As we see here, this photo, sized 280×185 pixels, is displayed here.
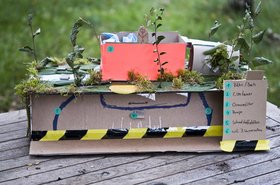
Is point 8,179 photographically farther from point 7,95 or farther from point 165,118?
point 7,95

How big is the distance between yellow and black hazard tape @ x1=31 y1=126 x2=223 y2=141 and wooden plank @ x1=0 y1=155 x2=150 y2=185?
13 centimetres

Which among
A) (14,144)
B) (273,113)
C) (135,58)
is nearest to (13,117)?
(14,144)

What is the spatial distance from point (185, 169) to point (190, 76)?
458mm

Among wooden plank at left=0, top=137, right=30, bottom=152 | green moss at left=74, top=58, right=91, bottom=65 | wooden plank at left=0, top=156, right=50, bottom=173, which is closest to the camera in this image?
wooden plank at left=0, top=156, right=50, bottom=173

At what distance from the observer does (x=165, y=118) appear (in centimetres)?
255

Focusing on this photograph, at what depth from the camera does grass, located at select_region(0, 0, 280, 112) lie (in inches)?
183

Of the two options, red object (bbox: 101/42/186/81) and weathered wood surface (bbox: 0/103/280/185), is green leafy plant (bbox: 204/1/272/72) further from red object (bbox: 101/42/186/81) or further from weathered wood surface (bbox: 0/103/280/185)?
weathered wood surface (bbox: 0/103/280/185)

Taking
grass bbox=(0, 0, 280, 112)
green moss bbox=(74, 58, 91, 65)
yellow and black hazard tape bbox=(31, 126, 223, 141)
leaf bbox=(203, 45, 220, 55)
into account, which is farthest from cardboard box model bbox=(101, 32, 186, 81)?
grass bbox=(0, 0, 280, 112)

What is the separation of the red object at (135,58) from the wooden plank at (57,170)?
38 centimetres

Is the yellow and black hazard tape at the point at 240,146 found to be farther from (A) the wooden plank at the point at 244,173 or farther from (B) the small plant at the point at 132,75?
(B) the small plant at the point at 132,75

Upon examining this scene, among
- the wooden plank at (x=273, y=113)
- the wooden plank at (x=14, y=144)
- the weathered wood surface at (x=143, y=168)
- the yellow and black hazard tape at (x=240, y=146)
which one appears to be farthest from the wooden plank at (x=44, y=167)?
the wooden plank at (x=273, y=113)

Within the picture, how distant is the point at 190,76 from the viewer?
102 inches

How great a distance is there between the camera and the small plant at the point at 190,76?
257 centimetres

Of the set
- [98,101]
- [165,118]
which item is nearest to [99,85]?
[98,101]
